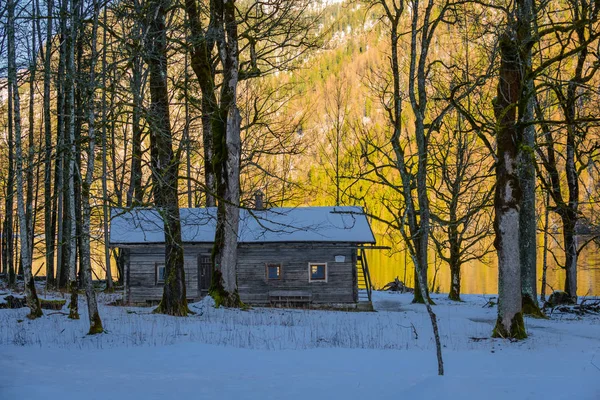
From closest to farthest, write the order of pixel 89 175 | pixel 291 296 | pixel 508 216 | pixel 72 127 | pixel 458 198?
pixel 89 175 → pixel 72 127 → pixel 508 216 → pixel 291 296 → pixel 458 198

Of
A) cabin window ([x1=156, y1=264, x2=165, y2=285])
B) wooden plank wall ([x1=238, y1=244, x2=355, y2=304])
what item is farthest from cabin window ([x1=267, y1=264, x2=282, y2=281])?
cabin window ([x1=156, y1=264, x2=165, y2=285])

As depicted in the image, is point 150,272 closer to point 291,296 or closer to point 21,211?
point 291,296

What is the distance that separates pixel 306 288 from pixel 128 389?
780 inches

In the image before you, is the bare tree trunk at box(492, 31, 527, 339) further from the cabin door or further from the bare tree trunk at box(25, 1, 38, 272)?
the cabin door

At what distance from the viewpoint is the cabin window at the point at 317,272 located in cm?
2656

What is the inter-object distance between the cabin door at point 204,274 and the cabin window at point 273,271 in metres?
2.97

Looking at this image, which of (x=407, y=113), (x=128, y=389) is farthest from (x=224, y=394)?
(x=407, y=113)

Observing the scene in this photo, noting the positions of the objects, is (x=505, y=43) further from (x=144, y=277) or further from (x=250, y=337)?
(x=144, y=277)

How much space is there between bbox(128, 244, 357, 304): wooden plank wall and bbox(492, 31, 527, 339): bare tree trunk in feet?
46.9

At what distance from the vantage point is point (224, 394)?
694 cm

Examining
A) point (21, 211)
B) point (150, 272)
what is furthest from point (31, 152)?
point (150, 272)

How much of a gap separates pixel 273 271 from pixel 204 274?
350cm

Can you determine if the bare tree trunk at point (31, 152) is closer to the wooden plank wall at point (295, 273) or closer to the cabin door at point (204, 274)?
the cabin door at point (204, 274)

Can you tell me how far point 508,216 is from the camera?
39.1 feet
